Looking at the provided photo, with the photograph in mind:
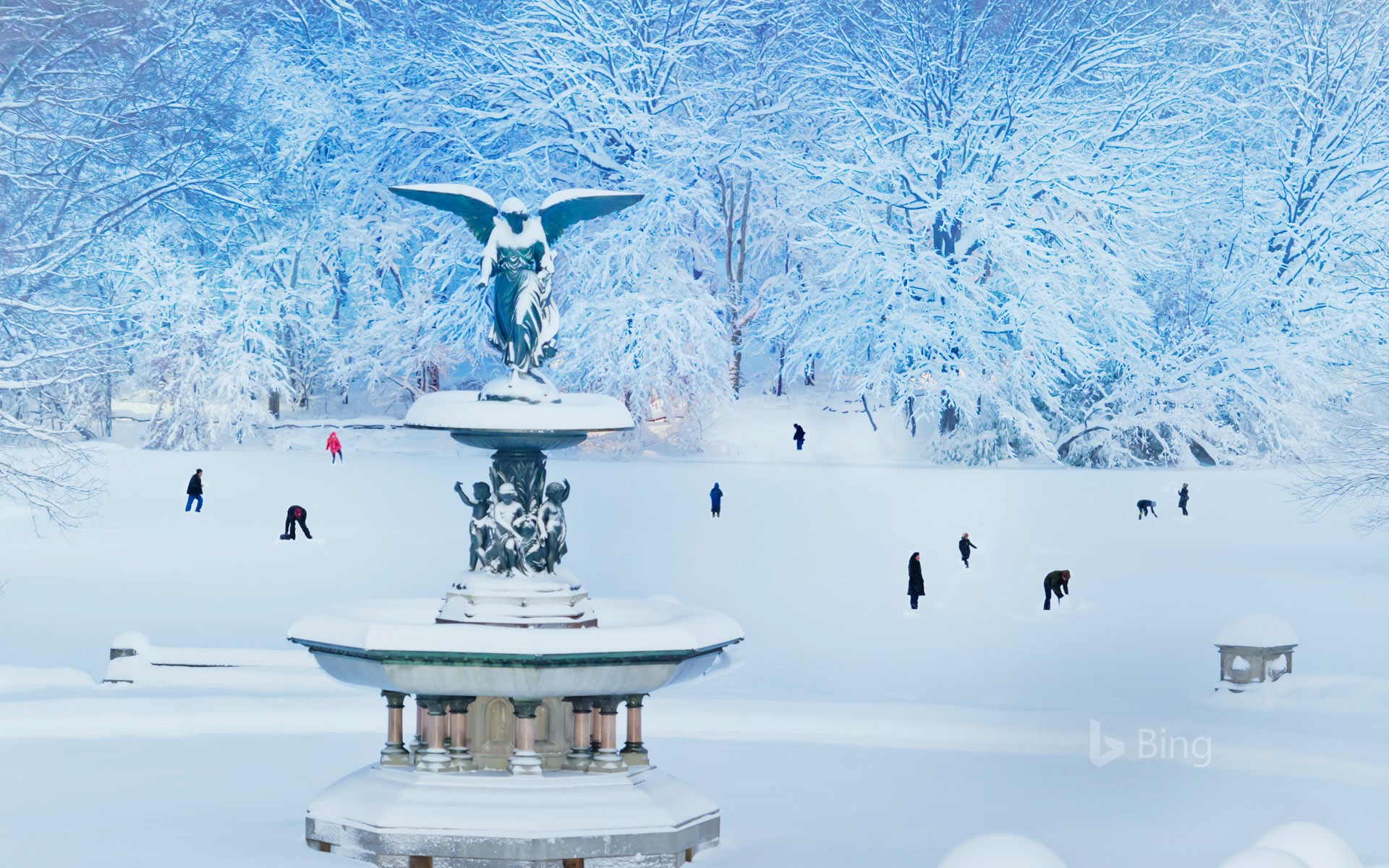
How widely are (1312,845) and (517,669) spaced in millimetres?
4580

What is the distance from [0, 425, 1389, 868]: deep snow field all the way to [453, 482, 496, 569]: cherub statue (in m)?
2.02

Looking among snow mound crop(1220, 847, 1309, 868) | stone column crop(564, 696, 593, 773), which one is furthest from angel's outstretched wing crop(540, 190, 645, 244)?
snow mound crop(1220, 847, 1309, 868)

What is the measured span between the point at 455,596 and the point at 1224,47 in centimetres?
4540

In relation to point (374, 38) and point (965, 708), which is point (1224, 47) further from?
point (965, 708)

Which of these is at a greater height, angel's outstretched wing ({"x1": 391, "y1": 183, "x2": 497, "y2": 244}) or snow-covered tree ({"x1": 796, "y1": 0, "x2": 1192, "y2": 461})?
snow-covered tree ({"x1": 796, "y1": 0, "x2": 1192, "y2": 461})

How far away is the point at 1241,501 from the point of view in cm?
3812

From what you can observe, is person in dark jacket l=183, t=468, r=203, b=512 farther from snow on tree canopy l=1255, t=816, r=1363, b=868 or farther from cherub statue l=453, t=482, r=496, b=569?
snow on tree canopy l=1255, t=816, r=1363, b=868

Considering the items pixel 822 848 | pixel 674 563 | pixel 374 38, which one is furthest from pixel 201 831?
pixel 374 38

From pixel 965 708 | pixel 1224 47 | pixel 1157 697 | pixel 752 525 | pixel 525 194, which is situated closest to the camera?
pixel 965 708

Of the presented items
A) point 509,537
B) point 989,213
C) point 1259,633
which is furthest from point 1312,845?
point 989,213

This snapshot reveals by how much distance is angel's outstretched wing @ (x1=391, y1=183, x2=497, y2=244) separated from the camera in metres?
11.4

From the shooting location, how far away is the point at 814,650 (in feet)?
75.4

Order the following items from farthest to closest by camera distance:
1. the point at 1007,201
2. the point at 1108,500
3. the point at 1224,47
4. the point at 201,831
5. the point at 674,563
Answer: the point at 1224,47
the point at 1007,201
the point at 1108,500
the point at 674,563
the point at 201,831

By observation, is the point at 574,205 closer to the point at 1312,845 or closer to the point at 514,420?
the point at 514,420
